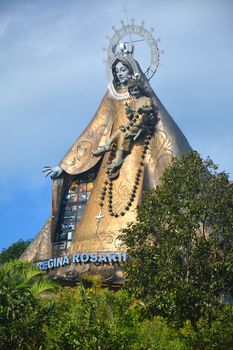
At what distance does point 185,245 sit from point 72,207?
17359mm

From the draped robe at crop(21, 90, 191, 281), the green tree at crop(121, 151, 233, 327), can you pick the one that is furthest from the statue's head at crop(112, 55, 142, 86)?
the green tree at crop(121, 151, 233, 327)

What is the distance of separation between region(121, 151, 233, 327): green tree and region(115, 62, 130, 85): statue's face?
1504 cm

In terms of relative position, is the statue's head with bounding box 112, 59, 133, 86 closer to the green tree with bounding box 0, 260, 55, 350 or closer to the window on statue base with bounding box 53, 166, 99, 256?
the window on statue base with bounding box 53, 166, 99, 256

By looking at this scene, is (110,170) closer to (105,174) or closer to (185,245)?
(105,174)

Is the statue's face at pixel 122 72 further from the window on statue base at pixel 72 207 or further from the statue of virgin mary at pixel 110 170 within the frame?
the window on statue base at pixel 72 207

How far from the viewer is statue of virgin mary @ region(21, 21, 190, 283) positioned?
3438 centimetres

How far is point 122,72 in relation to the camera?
3722cm

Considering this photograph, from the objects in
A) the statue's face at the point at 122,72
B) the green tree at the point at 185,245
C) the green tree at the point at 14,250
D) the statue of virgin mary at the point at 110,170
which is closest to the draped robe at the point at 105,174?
the statue of virgin mary at the point at 110,170

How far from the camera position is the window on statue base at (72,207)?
37188 mm

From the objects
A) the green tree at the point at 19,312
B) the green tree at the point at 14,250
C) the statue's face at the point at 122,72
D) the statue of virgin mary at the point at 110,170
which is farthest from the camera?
the green tree at the point at 14,250

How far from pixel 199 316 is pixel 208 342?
1.63m

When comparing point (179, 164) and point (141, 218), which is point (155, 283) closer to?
point (141, 218)

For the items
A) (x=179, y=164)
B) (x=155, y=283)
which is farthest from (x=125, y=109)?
(x=155, y=283)

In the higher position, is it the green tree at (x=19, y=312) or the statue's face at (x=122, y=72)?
the statue's face at (x=122, y=72)
